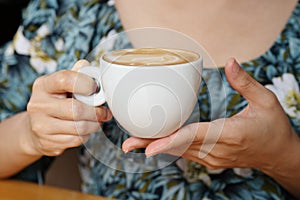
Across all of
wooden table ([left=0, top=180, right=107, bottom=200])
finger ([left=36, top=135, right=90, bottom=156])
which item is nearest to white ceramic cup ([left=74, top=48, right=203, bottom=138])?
finger ([left=36, top=135, right=90, bottom=156])

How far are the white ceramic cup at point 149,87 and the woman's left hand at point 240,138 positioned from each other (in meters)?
0.02

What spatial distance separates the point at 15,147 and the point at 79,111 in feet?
0.97

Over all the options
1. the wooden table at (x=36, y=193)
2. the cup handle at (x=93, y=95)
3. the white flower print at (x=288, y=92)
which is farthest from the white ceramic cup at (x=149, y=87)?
the white flower print at (x=288, y=92)

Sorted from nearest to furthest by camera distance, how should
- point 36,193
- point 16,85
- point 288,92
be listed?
1. point 36,193
2. point 288,92
3. point 16,85

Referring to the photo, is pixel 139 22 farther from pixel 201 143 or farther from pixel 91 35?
pixel 201 143

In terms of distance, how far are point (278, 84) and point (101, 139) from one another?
391mm

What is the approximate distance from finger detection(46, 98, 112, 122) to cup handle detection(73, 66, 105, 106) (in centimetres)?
1

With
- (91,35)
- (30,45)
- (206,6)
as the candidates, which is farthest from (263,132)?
(30,45)

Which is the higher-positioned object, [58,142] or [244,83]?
[244,83]

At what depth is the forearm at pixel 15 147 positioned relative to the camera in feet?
2.77

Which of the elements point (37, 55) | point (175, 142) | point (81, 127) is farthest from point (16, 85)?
point (175, 142)

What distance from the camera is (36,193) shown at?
0.79m

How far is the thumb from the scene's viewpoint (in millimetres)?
615

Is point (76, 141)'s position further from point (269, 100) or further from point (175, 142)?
point (269, 100)
